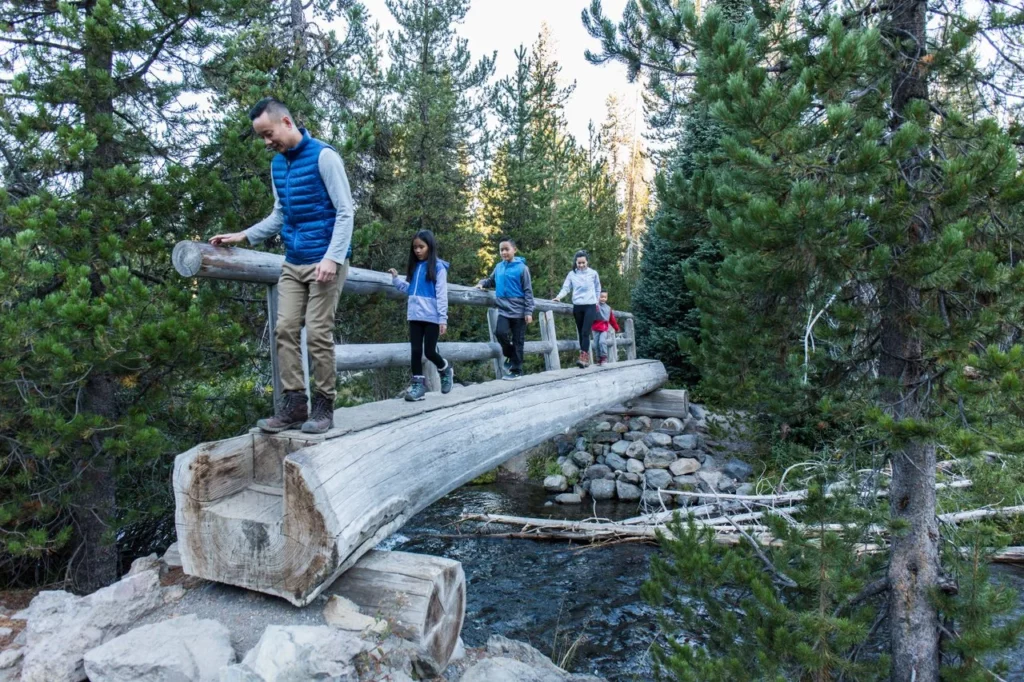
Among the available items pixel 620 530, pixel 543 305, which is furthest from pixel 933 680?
pixel 543 305

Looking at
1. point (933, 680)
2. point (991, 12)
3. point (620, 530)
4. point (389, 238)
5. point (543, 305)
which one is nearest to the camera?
point (991, 12)

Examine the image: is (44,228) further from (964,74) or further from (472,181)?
(472,181)

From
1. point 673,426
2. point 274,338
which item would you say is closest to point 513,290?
point 274,338

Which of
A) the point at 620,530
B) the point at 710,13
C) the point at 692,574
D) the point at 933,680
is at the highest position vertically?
the point at 710,13

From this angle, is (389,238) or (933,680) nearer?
(933,680)

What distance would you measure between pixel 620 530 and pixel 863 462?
422cm

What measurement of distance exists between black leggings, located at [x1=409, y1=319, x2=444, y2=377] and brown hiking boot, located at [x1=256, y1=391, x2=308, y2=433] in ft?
4.93

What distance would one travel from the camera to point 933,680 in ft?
11.1

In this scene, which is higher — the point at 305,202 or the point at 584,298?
the point at 305,202

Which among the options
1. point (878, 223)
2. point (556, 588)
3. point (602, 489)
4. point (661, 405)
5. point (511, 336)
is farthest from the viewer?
point (661, 405)

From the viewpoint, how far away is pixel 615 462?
11.3 m

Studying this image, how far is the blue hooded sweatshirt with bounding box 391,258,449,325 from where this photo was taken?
5.18 m

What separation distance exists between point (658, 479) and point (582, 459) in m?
1.81

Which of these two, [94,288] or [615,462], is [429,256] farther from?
[615,462]
